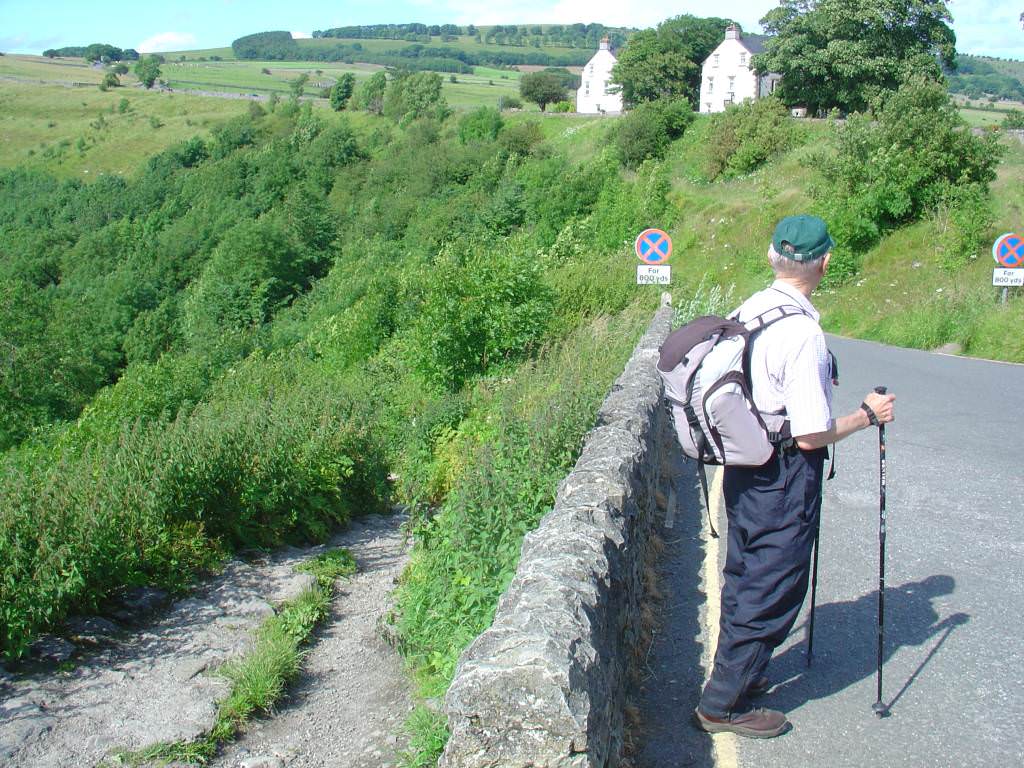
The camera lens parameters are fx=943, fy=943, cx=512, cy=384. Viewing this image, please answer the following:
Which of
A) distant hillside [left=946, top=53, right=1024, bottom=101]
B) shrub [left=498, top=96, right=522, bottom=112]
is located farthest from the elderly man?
distant hillside [left=946, top=53, right=1024, bottom=101]

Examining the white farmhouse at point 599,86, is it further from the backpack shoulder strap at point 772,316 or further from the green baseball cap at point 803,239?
the backpack shoulder strap at point 772,316

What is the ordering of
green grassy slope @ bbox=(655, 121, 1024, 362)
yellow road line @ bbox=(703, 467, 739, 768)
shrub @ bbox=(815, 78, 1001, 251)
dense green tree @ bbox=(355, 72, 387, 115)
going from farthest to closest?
dense green tree @ bbox=(355, 72, 387, 115) → shrub @ bbox=(815, 78, 1001, 251) → green grassy slope @ bbox=(655, 121, 1024, 362) → yellow road line @ bbox=(703, 467, 739, 768)

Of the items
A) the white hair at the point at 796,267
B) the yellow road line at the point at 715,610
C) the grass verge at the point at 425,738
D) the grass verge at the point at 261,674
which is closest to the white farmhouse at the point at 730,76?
the yellow road line at the point at 715,610

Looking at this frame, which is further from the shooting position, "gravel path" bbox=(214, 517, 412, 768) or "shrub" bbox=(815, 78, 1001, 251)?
"shrub" bbox=(815, 78, 1001, 251)

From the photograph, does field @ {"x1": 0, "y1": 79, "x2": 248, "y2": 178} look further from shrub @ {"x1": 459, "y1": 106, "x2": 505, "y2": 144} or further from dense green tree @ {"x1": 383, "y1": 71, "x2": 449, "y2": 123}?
shrub @ {"x1": 459, "y1": 106, "x2": 505, "y2": 144}

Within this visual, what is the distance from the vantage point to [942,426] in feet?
34.2

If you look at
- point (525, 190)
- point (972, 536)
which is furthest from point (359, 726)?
point (525, 190)

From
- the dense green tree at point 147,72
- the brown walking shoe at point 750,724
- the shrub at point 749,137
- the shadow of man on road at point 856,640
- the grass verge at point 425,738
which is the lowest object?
the grass verge at point 425,738

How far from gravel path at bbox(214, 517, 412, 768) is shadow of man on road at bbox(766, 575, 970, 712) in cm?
206

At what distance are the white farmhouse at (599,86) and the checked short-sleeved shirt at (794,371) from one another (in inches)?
3501

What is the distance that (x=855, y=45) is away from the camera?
48031 mm

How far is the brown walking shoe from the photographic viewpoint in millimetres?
→ 4059

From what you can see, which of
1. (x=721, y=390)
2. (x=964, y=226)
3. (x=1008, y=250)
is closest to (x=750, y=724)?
(x=721, y=390)

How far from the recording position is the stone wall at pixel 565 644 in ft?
9.65
